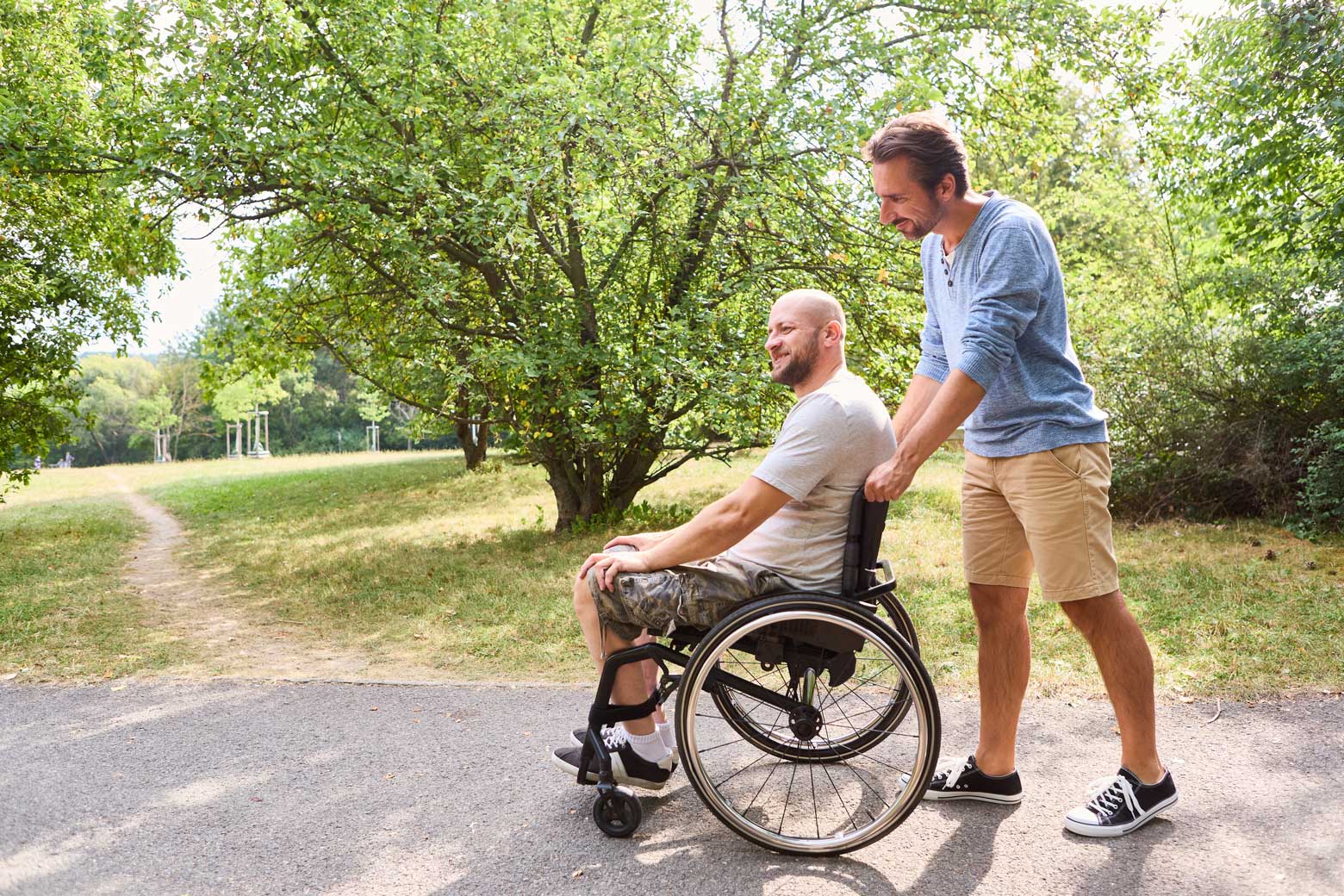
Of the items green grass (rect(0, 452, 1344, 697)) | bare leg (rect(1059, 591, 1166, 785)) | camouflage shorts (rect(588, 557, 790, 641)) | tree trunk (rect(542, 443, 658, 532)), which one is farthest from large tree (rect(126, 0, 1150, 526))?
bare leg (rect(1059, 591, 1166, 785))

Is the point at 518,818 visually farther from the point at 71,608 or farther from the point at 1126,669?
the point at 71,608

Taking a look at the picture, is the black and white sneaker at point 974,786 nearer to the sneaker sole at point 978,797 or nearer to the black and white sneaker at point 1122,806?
the sneaker sole at point 978,797

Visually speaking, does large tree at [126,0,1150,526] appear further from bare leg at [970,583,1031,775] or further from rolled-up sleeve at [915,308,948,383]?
bare leg at [970,583,1031,775]

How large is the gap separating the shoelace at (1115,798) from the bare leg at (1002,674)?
0.91 feet

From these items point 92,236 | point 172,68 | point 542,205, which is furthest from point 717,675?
point 92,236

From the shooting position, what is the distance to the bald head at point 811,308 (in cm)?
283

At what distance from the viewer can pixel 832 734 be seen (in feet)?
11.7

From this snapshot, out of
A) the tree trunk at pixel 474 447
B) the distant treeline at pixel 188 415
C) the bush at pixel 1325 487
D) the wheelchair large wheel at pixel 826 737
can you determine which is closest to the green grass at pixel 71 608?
the wheelchair large wheel at pixel 826 737

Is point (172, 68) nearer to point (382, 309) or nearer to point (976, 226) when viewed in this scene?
point (382, 309)

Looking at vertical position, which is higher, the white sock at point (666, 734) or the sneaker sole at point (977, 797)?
the white sock at point (666, 734)

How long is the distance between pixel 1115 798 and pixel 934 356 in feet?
4.72

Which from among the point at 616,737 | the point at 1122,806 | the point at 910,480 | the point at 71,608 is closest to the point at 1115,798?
the point at 1122,806

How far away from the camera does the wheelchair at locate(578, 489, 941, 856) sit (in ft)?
8.63

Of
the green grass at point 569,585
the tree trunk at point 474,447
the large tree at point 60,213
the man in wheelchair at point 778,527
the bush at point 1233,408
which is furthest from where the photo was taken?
the tree trunk at point 474,447
